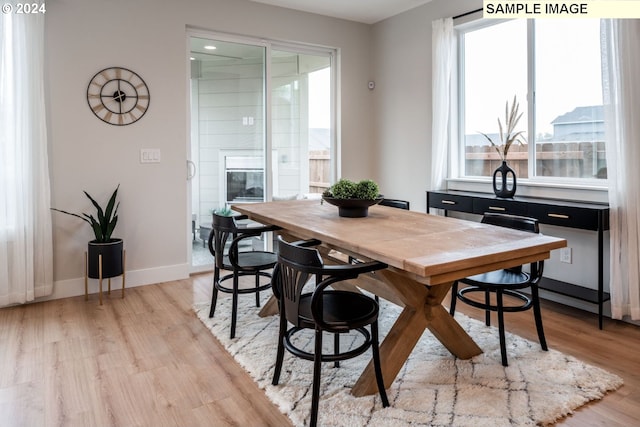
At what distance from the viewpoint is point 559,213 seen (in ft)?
10.2

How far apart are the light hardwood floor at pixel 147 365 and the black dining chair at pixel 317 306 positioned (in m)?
0.33

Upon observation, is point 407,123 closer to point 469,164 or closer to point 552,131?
point 469,164

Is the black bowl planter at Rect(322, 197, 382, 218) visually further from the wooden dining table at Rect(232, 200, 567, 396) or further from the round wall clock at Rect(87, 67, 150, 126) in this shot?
the round wall clock at Rect(87, 67, 150, 126)

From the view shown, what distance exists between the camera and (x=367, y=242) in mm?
2055

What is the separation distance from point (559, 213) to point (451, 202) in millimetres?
960

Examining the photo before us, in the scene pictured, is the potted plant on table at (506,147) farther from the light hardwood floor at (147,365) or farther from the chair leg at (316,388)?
the chair leg at (316,388)

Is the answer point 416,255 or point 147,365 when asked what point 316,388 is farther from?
point 147,365

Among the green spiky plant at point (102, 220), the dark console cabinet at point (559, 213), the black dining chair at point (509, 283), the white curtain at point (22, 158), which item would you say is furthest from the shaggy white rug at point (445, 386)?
the white curtain at point (22, 158)

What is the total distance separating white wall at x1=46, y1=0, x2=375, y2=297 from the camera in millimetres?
3643

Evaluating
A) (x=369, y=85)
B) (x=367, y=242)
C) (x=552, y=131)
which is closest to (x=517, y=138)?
(x=552, y=131)

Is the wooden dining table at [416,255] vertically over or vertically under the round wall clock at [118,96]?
under

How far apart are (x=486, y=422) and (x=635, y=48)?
244 centimetres

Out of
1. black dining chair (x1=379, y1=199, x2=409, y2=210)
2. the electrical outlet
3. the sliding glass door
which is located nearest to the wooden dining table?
black dining chair (x1=379, y1=199, x2=409, y2=210)

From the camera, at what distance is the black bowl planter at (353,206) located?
106 inches
